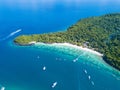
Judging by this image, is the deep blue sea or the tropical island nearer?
the deep blue sea

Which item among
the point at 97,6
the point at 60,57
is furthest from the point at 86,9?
the point at 60,57

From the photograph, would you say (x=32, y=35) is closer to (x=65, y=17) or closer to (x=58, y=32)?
(x=58, y=32)

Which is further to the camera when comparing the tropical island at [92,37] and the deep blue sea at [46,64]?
the tropical island at [92,37]

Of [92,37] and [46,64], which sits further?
[92,37]

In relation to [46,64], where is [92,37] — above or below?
above
